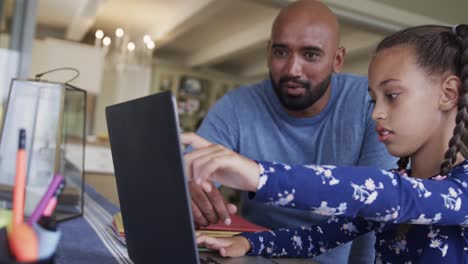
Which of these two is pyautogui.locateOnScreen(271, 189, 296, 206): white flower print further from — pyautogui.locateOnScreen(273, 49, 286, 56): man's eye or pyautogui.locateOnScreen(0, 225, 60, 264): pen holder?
pyautogui.locateOnScreen(273, 49, 286, 56): man's eye

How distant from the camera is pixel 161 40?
653cm

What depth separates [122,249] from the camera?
84 centimetres

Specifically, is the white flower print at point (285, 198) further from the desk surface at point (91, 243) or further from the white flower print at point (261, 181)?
the desk surface at point (91, 243)

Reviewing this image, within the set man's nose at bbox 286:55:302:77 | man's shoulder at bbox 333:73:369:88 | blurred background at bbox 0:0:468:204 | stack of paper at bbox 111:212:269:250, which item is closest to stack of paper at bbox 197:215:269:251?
stack of paper at bbox 111:212:269:250

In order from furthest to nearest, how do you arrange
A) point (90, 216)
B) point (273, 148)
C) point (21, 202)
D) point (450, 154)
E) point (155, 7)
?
point (155, 7) → point (273, 148) → point (90, 216) → point (450, 154) → point (21, 202)

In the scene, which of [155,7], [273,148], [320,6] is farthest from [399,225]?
[155,7]

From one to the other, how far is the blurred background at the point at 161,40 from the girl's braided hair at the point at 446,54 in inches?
49.6

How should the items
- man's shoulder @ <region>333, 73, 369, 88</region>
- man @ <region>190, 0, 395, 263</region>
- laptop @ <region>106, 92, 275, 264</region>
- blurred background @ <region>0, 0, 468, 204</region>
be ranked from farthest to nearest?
1. blurred background @ <region>0, 0, 468, 204</region>
2. man's shoulder @ <region>333, 73, 369, 88</region>
3. man @ <region>190, 0, 395, 263</region>
4. laptop @ <region>106, 92, 275, 264</region>

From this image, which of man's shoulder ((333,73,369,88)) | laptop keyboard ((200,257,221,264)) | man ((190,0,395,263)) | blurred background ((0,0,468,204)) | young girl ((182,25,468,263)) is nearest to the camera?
young girl ((182,25,468,263))

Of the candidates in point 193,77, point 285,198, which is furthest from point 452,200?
point 193,77

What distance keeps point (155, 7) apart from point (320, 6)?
390cm

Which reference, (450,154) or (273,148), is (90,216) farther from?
(450,154)

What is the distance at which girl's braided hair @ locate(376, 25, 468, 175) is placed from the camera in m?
0.81

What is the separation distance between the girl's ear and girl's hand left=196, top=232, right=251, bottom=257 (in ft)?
1.35
